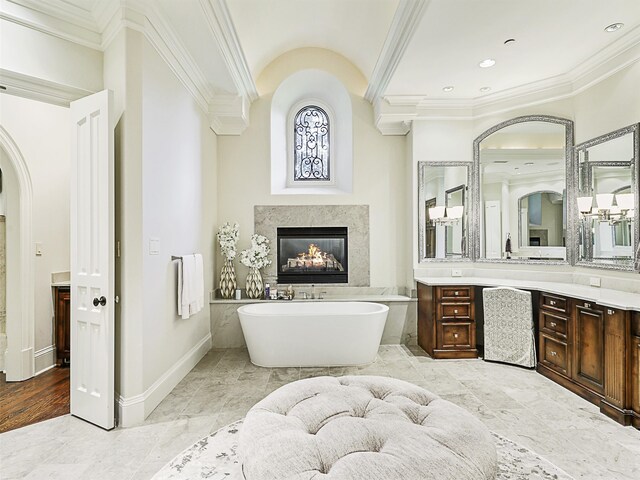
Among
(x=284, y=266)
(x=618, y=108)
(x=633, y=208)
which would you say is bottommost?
(x=284, y=266)

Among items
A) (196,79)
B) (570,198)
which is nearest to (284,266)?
(196,79)

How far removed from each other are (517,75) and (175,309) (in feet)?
13.8

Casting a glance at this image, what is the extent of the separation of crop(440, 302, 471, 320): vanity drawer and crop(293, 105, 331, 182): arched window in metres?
2.43

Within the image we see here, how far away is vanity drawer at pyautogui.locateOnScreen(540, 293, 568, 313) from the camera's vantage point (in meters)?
3.47

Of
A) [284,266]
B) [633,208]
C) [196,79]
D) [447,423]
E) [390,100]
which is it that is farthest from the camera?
[284,266]

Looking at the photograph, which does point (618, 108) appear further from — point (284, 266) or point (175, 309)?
point (175, 309)

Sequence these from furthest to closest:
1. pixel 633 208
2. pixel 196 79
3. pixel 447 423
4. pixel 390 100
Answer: pixel 390 100
pixel 196 79
pixel 633 208
pixel 447 423

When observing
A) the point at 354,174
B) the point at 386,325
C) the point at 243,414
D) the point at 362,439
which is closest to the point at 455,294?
the point at 386,325

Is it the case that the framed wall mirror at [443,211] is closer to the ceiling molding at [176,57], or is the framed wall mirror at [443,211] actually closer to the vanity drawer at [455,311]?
the vanity drawer at [455,311]

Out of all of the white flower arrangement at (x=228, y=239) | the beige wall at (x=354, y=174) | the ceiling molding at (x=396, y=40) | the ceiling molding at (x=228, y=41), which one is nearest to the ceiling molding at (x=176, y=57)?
the ceiling molding at (x=228, y=41)

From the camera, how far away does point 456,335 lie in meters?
4.30

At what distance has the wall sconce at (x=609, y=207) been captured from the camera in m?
3.35

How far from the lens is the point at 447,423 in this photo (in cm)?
163

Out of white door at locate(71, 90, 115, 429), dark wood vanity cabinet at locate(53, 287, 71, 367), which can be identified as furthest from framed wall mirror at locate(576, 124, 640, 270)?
dark wood vanity cabinet at locate(53, 287, 71, 367)
